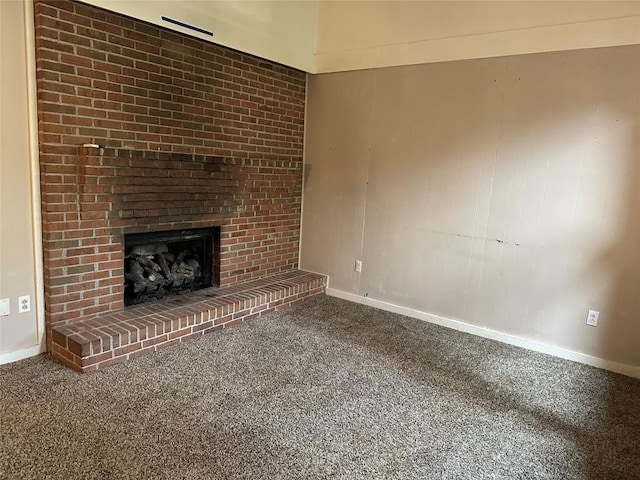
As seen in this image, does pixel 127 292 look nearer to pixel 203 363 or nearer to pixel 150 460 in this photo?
pixel 203 363

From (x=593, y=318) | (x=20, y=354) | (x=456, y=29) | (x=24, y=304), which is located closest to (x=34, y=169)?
(x=24, y=304)

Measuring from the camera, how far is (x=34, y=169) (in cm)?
271

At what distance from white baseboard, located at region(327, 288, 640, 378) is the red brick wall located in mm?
1044

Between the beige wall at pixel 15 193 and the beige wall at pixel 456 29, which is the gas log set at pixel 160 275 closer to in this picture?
the beige wall at pixel 15 193

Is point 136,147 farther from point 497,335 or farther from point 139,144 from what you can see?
point 497,335

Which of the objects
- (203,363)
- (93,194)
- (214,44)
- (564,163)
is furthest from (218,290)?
(564,163)

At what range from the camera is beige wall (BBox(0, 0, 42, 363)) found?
101 inches

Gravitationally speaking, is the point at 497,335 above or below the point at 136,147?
below

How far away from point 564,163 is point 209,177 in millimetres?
2628

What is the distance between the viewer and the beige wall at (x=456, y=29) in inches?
115

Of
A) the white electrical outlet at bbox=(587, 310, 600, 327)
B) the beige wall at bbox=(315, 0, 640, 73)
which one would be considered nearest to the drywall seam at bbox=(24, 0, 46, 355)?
the beige wall at bbox=(315, 0, 640, 73)

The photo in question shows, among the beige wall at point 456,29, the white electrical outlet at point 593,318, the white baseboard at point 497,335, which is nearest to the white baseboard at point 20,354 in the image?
the white baseboard at point 497,335

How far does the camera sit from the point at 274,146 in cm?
424

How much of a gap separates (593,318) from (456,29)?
7.67 ft
